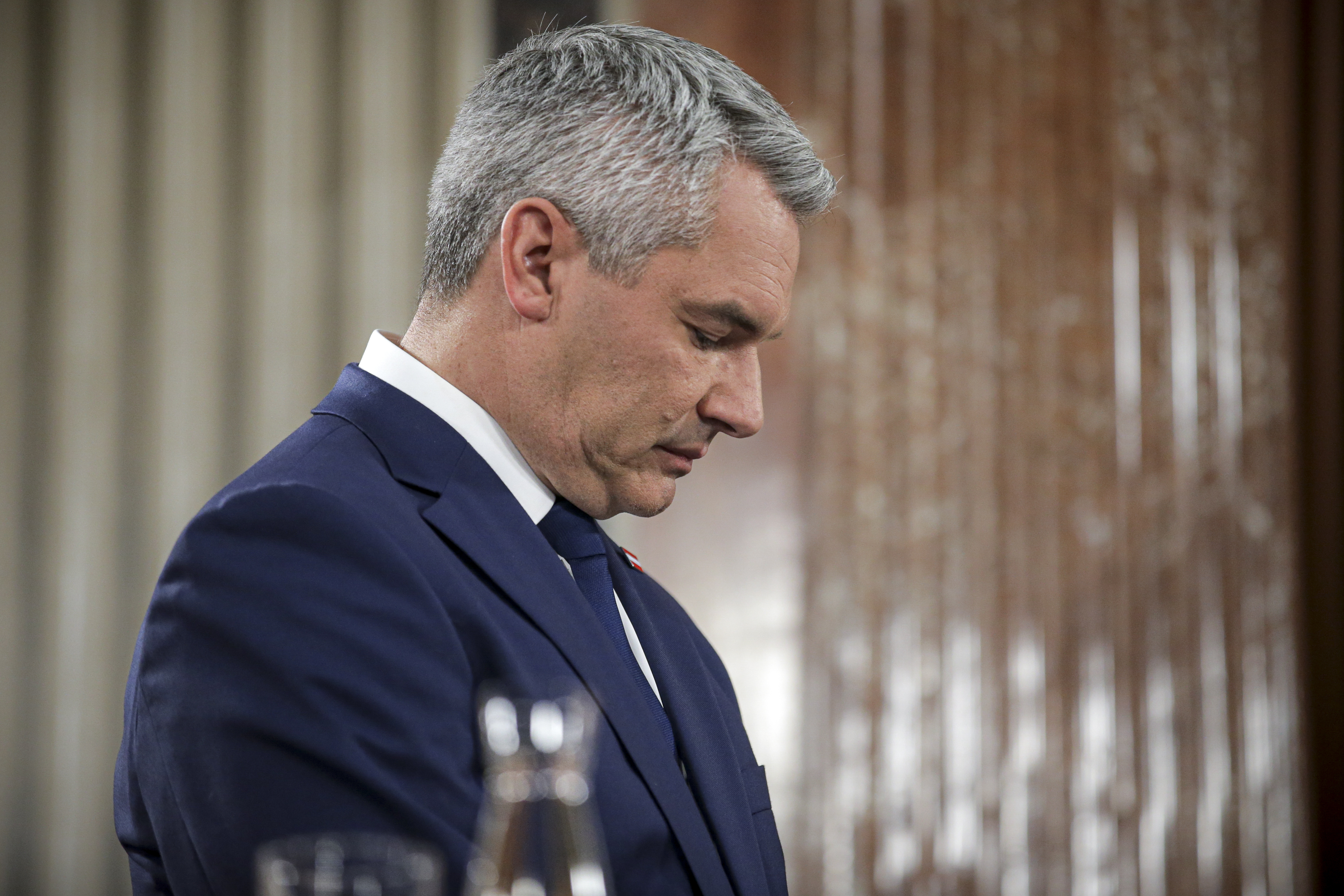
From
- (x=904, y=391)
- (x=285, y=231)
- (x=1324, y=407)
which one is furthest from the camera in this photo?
(x=1324, y=407)

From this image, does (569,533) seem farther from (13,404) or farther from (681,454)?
(13,404)

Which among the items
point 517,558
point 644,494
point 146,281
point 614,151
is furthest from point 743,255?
point 146,281

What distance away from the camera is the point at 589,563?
1.25m

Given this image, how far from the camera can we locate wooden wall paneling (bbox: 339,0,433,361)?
2676mm

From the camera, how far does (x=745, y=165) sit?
47.4 inches

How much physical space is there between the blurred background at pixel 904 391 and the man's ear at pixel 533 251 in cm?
159

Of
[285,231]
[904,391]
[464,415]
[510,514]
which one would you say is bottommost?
[510,514]

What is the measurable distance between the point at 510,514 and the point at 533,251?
277 mm

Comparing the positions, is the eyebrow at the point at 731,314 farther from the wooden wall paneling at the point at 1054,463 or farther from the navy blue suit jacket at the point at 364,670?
the wooden wall paneling at the point at 1054,463

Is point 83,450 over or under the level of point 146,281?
under

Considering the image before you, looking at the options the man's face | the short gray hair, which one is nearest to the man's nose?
the man's face

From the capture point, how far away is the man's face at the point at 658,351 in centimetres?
118

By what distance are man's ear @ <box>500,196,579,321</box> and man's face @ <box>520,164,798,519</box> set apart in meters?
0.02

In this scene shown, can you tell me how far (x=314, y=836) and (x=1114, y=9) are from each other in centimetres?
314
